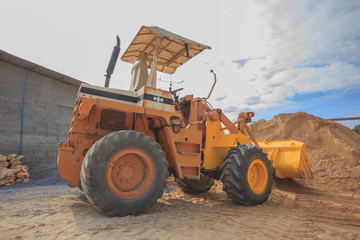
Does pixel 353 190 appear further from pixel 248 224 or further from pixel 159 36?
pixel 159 36

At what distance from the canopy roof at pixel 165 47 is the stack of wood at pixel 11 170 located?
17.4 feet

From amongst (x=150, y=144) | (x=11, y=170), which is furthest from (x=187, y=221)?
(x=11, y=170)

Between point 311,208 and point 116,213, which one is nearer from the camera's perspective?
point 116,213

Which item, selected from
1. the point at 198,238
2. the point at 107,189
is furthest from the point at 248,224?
the point at 107,189

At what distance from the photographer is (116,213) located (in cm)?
307

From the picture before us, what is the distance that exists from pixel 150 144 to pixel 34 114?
7.65 metres

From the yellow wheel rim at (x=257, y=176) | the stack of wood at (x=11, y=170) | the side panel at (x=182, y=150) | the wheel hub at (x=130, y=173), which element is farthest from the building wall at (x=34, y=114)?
the yellow wheel rim at (x=257, y=176)

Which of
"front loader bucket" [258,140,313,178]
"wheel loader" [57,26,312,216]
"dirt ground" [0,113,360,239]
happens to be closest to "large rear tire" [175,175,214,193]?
"wheel loader" [57,26,312,216]

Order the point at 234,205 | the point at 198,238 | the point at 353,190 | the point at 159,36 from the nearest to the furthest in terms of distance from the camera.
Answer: the point at 198,238 → the point at 159,36 → the point at 234,205 → the point at 353,190

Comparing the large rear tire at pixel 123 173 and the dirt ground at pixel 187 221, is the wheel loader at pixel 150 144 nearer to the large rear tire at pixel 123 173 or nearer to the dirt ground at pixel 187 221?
the large rear tire at pixel 123 173

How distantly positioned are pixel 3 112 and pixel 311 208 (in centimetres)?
987

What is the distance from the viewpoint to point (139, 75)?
435 centimetres

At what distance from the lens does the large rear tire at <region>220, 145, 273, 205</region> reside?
4566 millimetres

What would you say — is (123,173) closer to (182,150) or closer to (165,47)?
(182,150)
